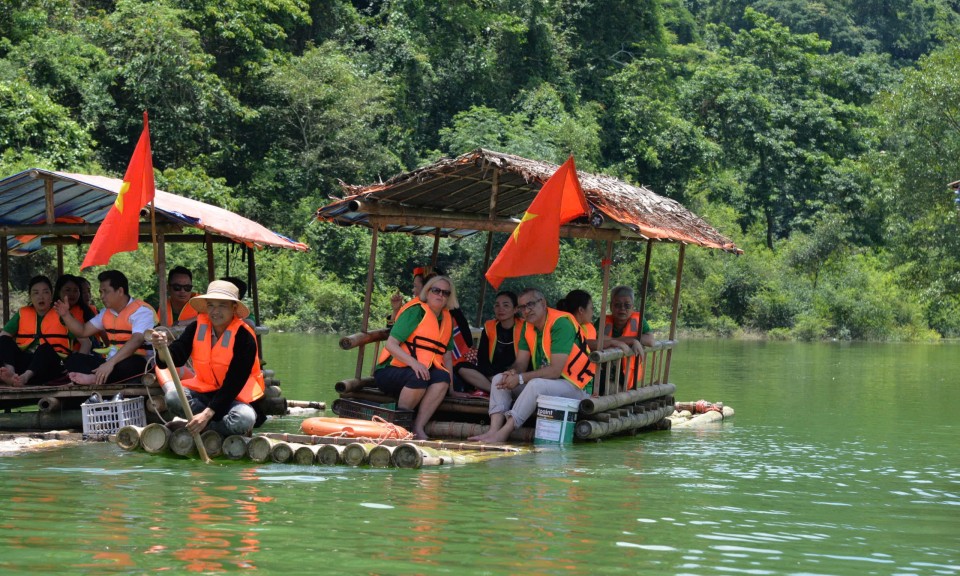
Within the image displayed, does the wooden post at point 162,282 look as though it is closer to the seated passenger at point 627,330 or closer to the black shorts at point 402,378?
the black shorts at point 402,378

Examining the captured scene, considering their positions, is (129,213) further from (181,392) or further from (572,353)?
(572,353)

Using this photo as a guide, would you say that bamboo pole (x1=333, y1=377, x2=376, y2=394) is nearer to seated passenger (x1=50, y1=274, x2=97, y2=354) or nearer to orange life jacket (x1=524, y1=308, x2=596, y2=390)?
orange life jacket (x1=524, y1=308, x2=596, y2=390)

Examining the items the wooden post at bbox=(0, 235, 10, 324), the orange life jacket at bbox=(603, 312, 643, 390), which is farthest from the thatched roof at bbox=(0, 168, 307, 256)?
the orange life jacket at bbox=(603, 312, 643, 390)

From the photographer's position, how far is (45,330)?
38.9 ft

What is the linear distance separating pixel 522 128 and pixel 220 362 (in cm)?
2875

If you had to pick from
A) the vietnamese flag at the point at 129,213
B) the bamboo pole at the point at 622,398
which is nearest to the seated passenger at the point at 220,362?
the vietnamese flag at the point at 129,213

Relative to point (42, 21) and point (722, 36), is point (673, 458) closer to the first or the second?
point (42, 21)

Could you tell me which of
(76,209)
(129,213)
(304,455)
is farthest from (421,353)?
(76,209)

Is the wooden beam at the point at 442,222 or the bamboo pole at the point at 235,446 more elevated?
the wooden beam at the point at 442,222

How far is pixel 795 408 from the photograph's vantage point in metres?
16.9

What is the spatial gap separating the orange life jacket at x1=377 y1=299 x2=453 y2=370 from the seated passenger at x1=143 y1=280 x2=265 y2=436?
5.17ft

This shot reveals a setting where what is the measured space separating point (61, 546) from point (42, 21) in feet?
96.0

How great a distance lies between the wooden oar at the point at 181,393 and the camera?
9117 millimetres

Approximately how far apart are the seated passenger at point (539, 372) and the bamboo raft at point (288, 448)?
4.60ft
